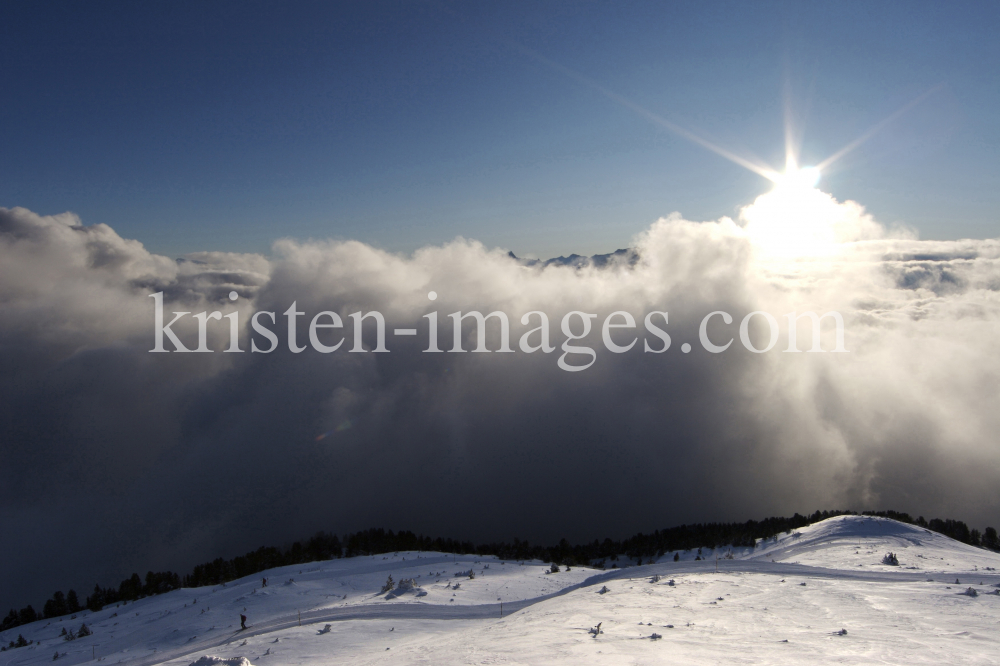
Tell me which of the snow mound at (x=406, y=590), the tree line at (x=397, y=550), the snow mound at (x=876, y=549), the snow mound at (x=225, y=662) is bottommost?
the tree line at (x=397, y=550)

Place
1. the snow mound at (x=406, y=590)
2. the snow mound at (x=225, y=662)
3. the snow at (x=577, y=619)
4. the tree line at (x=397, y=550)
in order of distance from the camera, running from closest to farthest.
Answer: the snow at (x=577, y=619) < the snow mound at (x=225, y=662) < the snow mound at (x=406, y=590) < the tree line at (x=397, y=550)

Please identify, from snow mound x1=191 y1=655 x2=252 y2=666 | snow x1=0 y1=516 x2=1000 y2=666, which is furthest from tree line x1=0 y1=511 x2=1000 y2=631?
snow mound x1=191 y1=655 x2=252 y2=666

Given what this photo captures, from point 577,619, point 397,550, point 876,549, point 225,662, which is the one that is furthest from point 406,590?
point 397,550

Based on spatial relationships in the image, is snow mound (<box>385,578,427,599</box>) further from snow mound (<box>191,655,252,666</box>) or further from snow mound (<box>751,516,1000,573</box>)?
snow mound (<box>751,516,1000,573</box>)

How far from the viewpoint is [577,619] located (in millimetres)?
13672

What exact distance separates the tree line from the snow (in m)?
26.4

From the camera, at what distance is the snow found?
10.2 meters

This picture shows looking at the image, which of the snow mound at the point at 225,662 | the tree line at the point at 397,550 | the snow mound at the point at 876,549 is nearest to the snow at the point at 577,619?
the snow mound at the point at 225,662

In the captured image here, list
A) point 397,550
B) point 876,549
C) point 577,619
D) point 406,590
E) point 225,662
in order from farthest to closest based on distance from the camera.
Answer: point 397,550
point 876,549
point 406,590
point 577,619
point 225,662

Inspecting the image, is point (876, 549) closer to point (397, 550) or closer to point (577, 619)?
point (577, 619)

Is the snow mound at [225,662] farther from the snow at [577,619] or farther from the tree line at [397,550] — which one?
the tree line at [397,550]

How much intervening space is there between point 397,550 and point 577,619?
50995 millimetres

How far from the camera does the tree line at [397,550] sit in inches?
1998

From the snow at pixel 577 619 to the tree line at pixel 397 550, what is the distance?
86.5 feet
